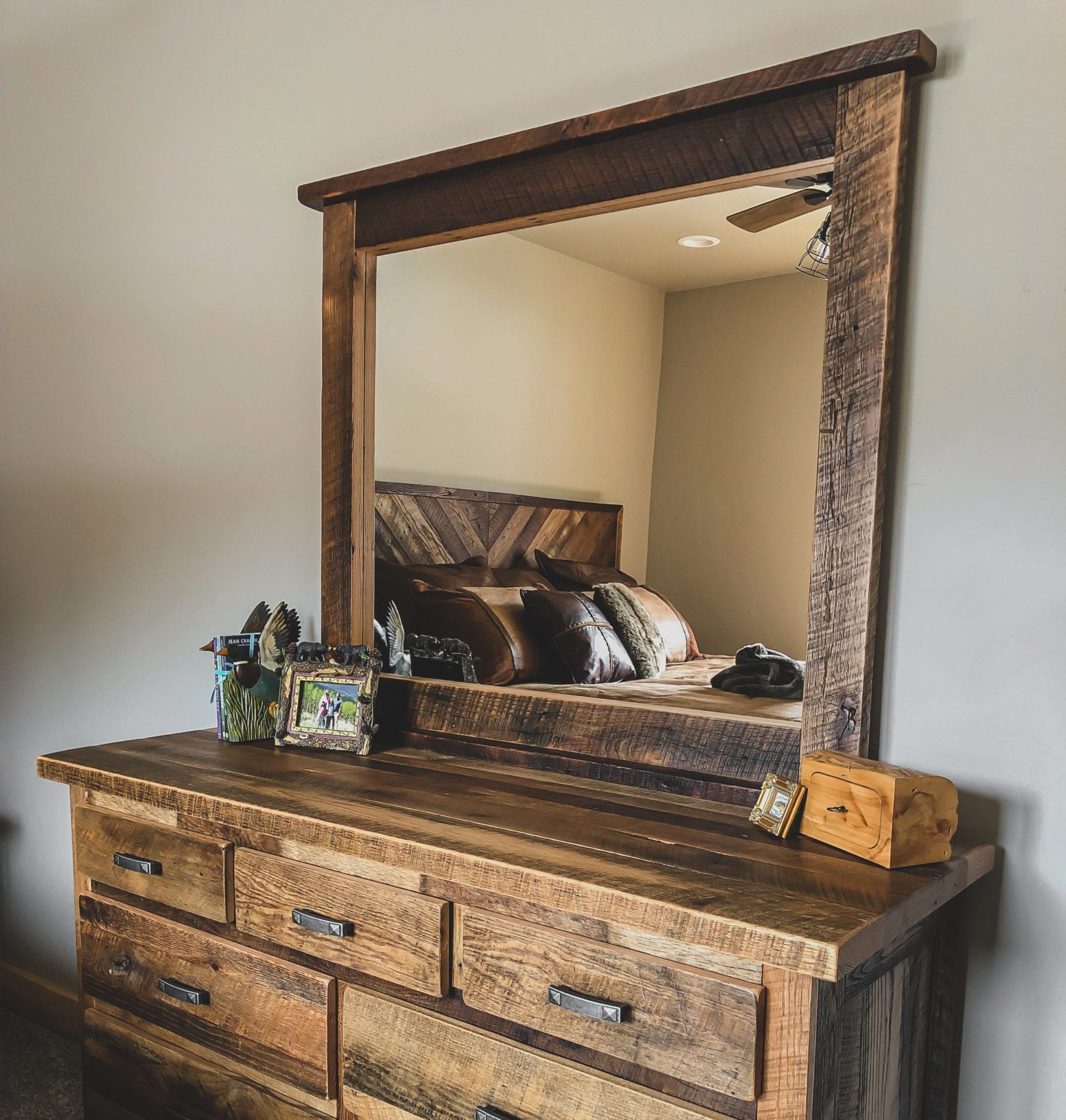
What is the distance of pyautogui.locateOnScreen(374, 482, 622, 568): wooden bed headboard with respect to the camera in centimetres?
162

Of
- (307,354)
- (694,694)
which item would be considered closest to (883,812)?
(694,694)

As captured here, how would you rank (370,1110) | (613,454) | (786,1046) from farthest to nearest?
1. (613,454)
2. (370,1110)
3. (786,1046)

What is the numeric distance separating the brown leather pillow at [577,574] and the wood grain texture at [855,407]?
32 cm

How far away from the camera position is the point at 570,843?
126cm

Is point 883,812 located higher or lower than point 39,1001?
higher

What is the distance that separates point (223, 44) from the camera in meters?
2.18

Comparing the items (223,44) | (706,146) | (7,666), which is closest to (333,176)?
(223,44)

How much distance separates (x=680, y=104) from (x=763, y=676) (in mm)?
854

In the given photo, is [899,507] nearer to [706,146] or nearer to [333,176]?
[706,146]

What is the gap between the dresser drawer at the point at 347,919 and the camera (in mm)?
1306

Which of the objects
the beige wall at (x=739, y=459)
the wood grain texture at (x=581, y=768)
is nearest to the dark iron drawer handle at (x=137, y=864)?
the wood grain texture at (x=581, y=768)

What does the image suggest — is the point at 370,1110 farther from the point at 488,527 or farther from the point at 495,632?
the point at 488,527

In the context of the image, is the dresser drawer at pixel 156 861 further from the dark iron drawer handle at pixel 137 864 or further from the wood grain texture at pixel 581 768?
the wood grain texture at pixel 581 768

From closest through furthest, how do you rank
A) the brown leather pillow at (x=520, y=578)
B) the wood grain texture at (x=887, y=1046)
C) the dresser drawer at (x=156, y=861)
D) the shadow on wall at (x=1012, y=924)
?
the wood grain texture at (x=887, y=1046)
the shadow on wall at (x=1012, y=924)
the dresser drawer at (x=156, y=861)
the brown leather pillow at (x=520, y=578)
